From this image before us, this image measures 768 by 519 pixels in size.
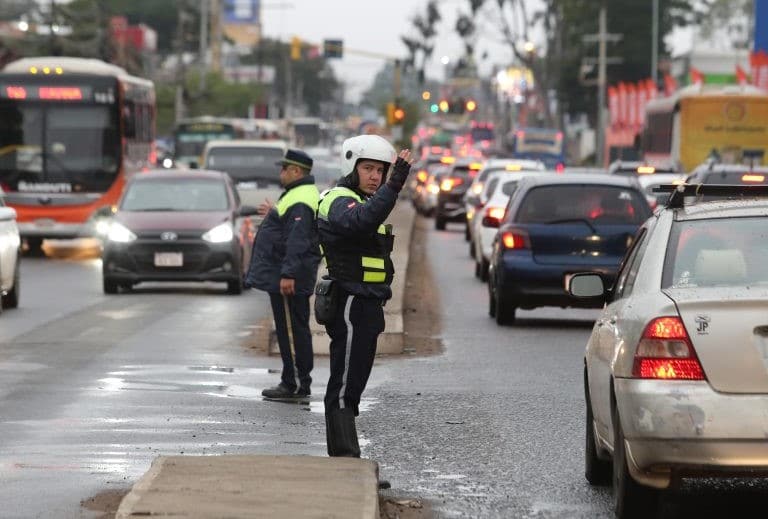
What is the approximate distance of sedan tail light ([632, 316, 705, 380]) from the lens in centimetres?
823

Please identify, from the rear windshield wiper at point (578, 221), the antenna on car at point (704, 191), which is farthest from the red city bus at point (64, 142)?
the antenna on car at point (704, 191)

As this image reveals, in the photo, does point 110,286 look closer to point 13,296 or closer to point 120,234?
point 120,234

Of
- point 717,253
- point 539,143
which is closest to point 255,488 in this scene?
point 717,253

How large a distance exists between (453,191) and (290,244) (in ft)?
129

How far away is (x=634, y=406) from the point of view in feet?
27.5

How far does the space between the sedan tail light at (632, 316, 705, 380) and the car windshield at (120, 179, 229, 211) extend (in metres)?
19.3

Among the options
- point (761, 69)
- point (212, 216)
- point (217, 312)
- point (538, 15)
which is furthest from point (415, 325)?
point (538, 15)

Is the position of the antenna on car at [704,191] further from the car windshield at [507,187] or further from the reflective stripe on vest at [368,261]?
the car windshield at [507,187]

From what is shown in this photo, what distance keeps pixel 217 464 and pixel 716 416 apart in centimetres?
294

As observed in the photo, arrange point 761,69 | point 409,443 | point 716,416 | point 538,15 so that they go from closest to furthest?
point 716,416
point 409,443
point 761,69
point 538,15

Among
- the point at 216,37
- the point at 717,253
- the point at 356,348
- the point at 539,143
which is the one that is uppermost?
the point at 216,37

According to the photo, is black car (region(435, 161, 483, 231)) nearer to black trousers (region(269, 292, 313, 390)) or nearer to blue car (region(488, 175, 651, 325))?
blue car (region(488, 175, 651, 325))

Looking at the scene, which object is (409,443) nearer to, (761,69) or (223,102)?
(761,69)

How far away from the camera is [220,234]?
26.7 meters
